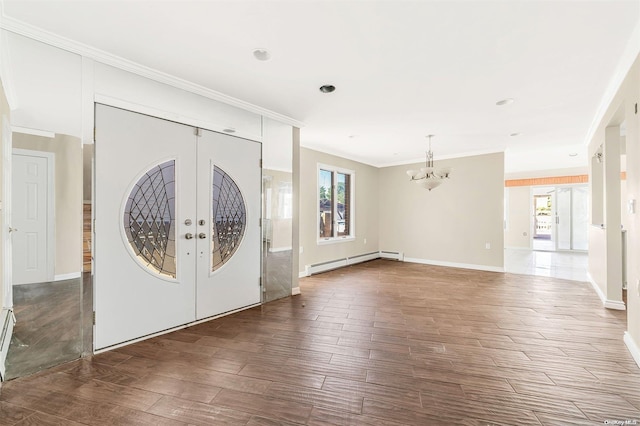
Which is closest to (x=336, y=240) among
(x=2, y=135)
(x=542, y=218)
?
(x=2, y=135)

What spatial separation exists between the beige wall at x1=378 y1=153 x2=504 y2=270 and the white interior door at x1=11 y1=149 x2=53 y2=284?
688 cm

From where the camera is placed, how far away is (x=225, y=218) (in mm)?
3498

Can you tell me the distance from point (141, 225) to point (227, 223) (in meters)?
0.95

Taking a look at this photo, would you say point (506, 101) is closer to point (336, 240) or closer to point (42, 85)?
point (336, 240)

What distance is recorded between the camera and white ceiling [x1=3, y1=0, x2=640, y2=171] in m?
1.96

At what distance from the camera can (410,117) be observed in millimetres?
4133

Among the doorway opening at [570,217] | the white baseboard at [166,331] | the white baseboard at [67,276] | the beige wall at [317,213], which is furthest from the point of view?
the doorway opening at [570,217]

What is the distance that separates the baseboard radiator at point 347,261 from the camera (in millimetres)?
5909

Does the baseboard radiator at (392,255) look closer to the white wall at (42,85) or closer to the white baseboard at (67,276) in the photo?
the white baseboard at (67,276)

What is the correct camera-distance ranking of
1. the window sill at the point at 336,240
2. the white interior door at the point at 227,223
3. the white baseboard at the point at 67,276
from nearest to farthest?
the white baseboard at the point at 67,276 < the white interior door at the point at 227,223 < the window sill at the point at 336,240

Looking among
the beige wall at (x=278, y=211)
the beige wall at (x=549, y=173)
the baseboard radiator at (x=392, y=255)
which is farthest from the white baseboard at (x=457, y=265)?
the beige wall at (x=549, y=173)

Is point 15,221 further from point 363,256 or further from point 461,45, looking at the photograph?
point 363,256

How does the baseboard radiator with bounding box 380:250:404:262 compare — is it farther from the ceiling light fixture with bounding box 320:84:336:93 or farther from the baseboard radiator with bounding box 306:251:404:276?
the ceiling light fixture with bounding box 320:84:336:93

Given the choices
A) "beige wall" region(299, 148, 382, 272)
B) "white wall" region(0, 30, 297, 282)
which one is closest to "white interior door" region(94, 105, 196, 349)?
"white wall" region(0, 30, 297, 282)
